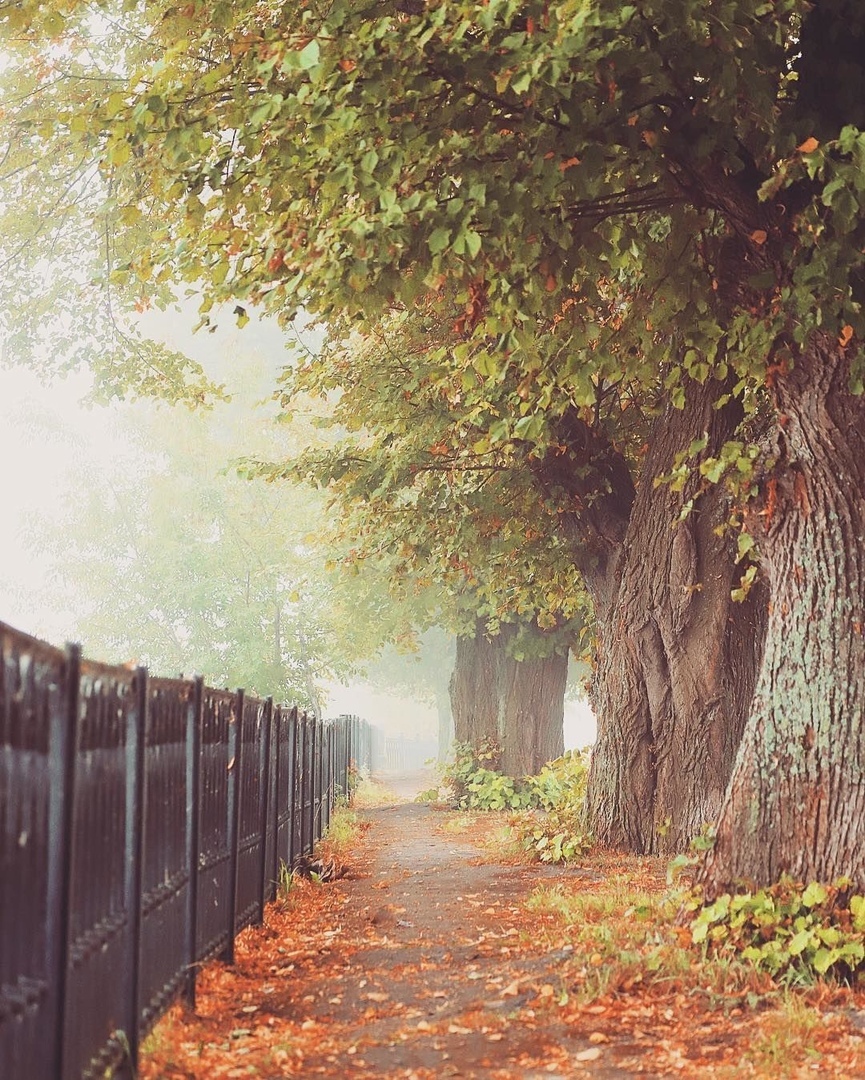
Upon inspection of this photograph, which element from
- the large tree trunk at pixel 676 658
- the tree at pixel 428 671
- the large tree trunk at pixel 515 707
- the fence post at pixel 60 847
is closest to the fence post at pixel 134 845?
the fence post at pixel 60 847

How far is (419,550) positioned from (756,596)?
5.45 m

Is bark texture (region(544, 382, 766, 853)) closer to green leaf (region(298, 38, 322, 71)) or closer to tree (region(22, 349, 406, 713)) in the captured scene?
green leaf (region(298, 38, 322, 71))

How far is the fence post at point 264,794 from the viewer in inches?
374

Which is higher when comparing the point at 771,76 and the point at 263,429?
the point at 263,429

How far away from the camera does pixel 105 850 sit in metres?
4.82

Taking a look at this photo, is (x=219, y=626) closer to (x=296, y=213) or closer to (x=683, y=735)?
(x=683, y=735)

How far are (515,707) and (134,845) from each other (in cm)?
1989

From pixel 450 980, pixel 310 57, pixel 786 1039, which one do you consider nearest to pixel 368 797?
pixel 450 980

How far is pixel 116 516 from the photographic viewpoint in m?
43.6

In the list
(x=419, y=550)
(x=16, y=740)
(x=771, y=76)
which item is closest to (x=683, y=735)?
(x=419, y=550)

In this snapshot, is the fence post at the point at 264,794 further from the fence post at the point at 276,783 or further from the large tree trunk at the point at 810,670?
the large tree trunk at the point at 810,670

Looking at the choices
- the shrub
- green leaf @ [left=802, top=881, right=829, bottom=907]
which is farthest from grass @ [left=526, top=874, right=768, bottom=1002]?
green leaf @ [left=802, top=881, right=829, bottom=907]

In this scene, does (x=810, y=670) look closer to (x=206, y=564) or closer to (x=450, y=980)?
(x=450, y=980)

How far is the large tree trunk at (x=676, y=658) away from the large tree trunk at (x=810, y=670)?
12.6 feet
